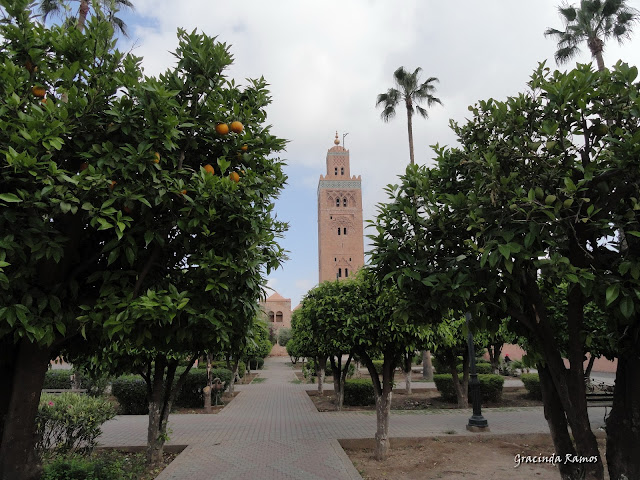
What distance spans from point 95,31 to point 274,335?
220ft

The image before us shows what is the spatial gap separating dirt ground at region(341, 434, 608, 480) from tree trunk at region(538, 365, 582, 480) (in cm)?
371

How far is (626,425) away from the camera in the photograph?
3.64 m

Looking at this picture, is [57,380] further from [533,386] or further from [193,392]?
[533,386]

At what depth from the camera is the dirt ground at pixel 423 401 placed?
16.2 meters

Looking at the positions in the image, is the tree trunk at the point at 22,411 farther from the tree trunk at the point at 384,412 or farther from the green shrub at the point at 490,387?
the green shrub at the point at 490,387

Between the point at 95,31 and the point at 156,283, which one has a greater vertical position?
the point at 95,31

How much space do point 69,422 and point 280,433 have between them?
5.79 m

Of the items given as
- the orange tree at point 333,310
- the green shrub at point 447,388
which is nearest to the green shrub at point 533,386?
the green shrub at point 447,388

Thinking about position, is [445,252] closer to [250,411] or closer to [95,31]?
[95,31]

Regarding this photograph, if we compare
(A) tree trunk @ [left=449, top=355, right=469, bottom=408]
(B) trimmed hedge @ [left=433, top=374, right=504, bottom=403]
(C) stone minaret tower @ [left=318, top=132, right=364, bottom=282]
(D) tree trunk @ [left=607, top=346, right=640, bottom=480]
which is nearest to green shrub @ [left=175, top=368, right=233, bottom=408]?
(A) tree trunk @ [left=449, top=355, right=469, bottom=408]

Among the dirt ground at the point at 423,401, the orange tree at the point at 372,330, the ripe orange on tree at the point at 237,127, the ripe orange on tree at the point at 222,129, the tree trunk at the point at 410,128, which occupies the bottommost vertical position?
the dirt ground at the point at 423,401

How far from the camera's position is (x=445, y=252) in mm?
4355

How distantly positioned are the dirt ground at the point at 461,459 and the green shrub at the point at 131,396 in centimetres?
911

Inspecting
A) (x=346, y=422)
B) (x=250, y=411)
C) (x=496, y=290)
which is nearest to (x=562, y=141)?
(x=496, y=290)
